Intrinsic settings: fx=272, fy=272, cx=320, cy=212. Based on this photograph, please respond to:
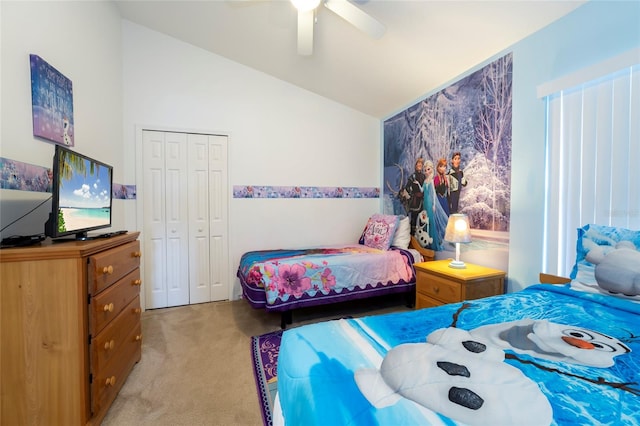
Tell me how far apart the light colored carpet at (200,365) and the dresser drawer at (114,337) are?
1.00ft

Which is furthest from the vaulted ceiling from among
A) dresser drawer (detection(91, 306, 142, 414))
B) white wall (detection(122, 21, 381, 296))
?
dresser drawer (detection(91, 306, 142, 414))

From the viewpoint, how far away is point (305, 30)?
1.93m

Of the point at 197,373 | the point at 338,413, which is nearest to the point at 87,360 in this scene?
the point at 197,373

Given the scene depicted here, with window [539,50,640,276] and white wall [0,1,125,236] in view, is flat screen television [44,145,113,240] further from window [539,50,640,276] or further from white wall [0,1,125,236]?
window [539,50,640,276]

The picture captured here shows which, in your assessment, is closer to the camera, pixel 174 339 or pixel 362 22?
pixel 362 22

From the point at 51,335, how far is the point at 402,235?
2.95m

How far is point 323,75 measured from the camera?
3.12 meters

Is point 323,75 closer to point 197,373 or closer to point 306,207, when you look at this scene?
point 306,207

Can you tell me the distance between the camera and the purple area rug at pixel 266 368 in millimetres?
1558

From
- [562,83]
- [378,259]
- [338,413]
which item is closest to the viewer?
[338,413]

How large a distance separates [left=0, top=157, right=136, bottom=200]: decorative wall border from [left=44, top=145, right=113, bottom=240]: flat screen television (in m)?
0.30

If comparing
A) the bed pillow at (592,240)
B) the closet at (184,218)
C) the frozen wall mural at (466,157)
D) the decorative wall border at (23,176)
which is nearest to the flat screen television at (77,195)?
the decorative wall border at (23,176)

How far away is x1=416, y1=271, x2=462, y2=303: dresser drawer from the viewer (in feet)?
6.82

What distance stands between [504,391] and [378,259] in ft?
6.81
